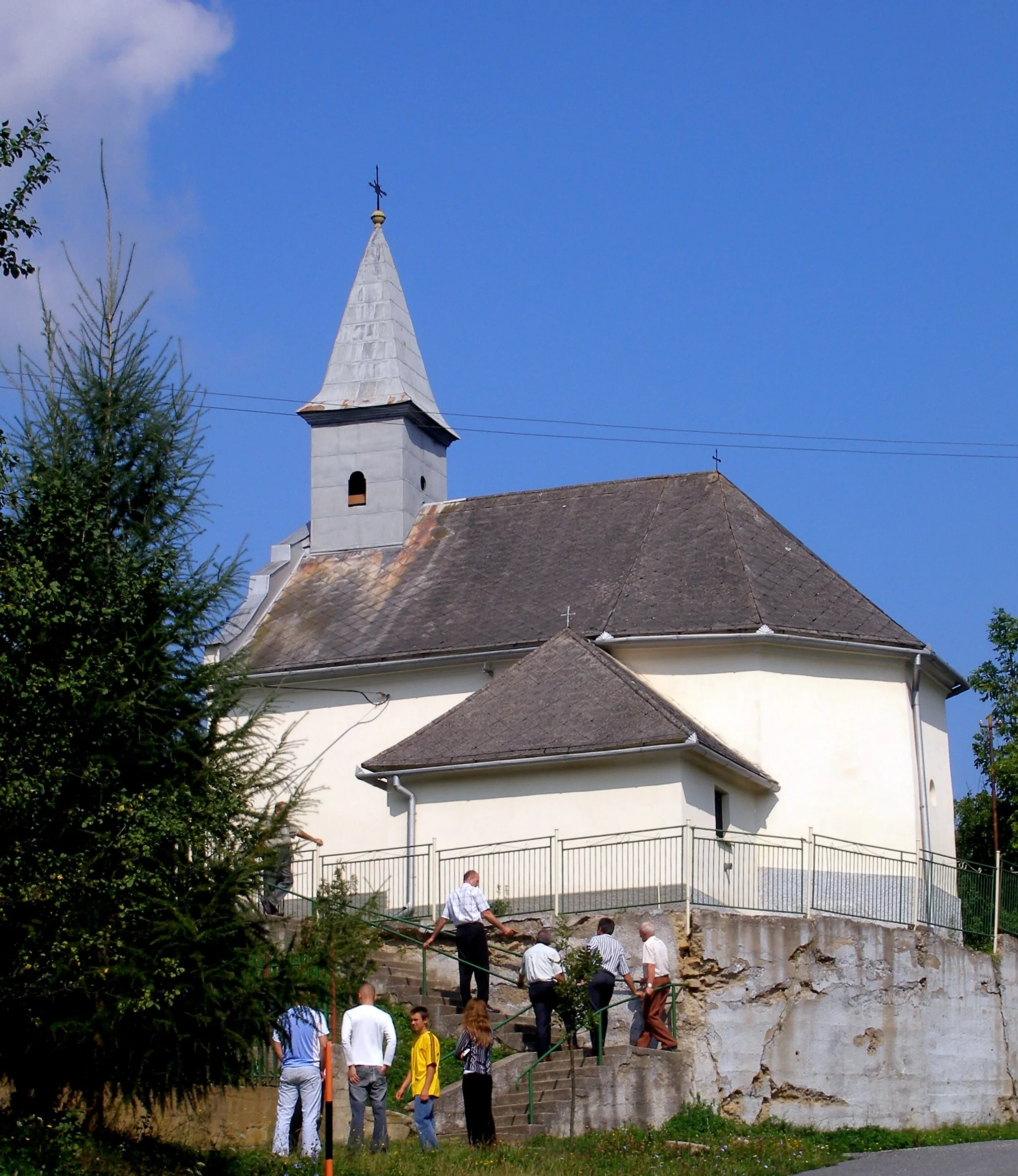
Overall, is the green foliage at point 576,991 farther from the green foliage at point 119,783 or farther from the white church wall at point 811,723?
the white church wall at point 811,723

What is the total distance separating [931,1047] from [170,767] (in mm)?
12110

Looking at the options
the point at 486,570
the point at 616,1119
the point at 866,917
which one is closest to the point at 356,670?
the point at 486,570

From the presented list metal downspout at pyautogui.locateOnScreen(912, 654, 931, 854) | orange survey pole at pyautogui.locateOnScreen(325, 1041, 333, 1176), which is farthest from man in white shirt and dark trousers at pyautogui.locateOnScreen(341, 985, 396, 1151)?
metal downspout at pyautogui.locateOnScreen(912, 654, 931, 854)

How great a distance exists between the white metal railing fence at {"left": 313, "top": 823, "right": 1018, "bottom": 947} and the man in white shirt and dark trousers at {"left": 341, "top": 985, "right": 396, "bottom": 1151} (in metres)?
5.86

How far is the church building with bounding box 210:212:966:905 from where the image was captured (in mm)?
24609

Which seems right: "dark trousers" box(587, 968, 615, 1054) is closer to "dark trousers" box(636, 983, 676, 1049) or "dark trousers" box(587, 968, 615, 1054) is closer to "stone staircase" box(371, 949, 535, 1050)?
"dark trousers" box(636, 983, 676, 1049)

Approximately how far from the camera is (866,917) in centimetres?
2244

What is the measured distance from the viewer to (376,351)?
3609cm

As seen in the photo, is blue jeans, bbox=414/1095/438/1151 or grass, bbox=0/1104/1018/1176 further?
blue jeans, bbox=414/1095/438/1151

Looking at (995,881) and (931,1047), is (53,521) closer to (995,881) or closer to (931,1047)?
(931,1047)

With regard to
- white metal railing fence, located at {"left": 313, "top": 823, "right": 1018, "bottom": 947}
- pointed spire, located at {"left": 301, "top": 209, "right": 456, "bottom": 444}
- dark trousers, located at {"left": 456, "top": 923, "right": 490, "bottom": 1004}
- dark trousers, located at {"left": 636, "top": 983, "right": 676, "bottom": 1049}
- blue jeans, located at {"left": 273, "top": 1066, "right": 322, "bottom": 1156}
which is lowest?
blue jeans, located at {"left": 273, "top": 1066, "right": 322, "bottom": 1156}

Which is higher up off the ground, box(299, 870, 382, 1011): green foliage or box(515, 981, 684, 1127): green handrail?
box(299, 870, 382, 1011): green foliage

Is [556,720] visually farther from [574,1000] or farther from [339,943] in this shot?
[339,943]

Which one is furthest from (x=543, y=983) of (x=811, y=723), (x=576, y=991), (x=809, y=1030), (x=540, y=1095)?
(x=811, y=723)
